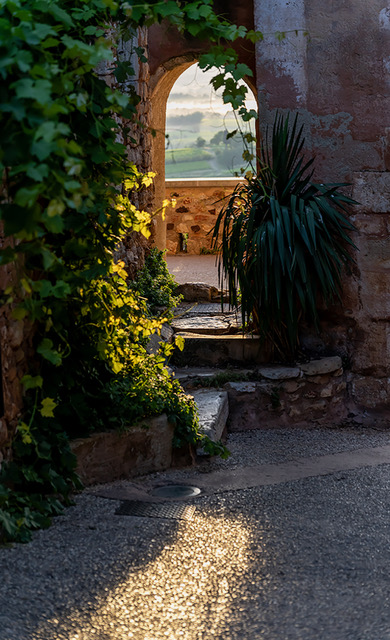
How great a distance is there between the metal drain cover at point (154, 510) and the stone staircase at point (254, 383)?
136 cm

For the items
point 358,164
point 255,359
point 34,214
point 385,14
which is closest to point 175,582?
point 34,214

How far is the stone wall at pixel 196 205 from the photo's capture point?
33.7 feet

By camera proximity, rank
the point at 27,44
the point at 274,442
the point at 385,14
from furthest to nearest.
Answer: the point at 385,14 < the point at 274,442 < the point at 27,44

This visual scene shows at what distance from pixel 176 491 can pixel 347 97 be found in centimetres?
308

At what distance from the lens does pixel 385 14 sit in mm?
5035

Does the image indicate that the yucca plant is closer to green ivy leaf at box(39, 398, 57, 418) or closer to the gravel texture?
the gravel texture

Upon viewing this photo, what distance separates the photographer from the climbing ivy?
1.97m

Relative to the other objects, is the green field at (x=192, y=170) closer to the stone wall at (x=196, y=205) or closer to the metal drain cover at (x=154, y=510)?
the stone wall at (x=196, y=205)

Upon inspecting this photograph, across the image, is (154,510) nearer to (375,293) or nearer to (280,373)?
(280,373)

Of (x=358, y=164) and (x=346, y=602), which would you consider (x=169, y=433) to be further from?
(x=358, y=164)

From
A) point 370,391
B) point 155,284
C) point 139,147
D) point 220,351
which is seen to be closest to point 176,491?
point 220,351

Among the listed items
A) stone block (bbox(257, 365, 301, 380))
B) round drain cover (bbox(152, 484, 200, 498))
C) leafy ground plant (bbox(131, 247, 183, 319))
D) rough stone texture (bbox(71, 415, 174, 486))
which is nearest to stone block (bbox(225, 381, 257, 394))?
stone block (bbox(257, 365, 301, 380))

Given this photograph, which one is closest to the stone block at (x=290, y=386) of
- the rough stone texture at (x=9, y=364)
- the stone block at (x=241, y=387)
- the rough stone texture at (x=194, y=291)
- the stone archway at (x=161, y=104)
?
the stone block at (x=241, y=387)

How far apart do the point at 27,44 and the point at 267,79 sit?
3.26 metres
